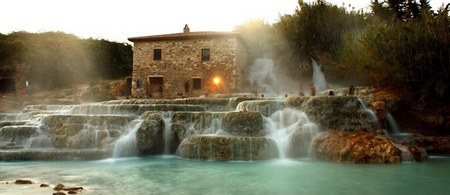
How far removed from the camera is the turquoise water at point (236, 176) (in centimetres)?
717

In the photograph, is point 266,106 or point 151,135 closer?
point 151,135

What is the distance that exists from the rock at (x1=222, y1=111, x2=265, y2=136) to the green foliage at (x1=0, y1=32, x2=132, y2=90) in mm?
22158

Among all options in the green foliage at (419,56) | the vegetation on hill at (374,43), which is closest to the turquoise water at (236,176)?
the green foliage at (419,56)

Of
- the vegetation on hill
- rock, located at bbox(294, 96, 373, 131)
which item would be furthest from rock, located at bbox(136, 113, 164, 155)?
the vegetation on hill

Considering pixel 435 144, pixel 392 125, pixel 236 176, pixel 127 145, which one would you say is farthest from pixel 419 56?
pixel 127 145

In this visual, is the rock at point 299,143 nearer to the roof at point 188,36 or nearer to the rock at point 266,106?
the rock at point 266,106

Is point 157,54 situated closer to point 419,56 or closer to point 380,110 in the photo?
point 380,110

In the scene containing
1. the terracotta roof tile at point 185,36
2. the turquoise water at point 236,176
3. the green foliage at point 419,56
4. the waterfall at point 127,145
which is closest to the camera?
the turquoise water at point 236,176

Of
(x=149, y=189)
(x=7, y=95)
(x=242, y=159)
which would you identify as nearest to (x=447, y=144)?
(x=242, y=159)

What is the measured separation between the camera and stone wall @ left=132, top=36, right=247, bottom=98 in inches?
1008

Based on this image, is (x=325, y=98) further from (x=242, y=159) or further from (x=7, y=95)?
(x=7, y=95)

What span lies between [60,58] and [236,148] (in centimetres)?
2412

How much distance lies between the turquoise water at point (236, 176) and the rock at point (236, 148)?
0.50 metres

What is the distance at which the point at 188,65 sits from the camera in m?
26.3
